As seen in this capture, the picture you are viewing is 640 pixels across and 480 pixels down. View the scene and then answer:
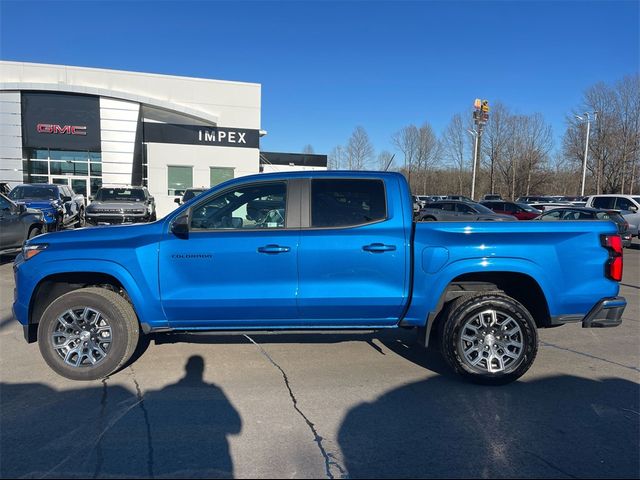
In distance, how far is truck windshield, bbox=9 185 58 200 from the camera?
634 inches

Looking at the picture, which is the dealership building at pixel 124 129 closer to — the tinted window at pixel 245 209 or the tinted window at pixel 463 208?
the tinted window at pixel 463 208

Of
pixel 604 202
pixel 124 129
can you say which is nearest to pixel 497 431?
pixel 604 202

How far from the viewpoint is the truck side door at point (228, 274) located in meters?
4.03

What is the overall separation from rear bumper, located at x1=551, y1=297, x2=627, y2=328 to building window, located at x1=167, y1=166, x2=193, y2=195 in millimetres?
23609

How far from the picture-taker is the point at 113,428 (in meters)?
3.29

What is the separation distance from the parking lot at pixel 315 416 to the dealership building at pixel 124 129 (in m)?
21.5

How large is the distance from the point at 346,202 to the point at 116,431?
2648mm

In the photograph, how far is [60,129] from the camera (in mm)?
25422

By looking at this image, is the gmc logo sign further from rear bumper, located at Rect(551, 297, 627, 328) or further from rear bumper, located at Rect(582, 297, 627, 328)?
rear bumper, located at Rect(582, 297, 627, 328)

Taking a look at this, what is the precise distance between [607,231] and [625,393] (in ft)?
4.75

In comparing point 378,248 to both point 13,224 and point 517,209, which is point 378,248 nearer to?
point 13,224

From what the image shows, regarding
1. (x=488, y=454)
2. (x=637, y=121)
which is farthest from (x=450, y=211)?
(x=637, y=121)

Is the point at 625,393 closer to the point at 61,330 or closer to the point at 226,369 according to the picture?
the point at 226,369

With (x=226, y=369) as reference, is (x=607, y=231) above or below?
above
